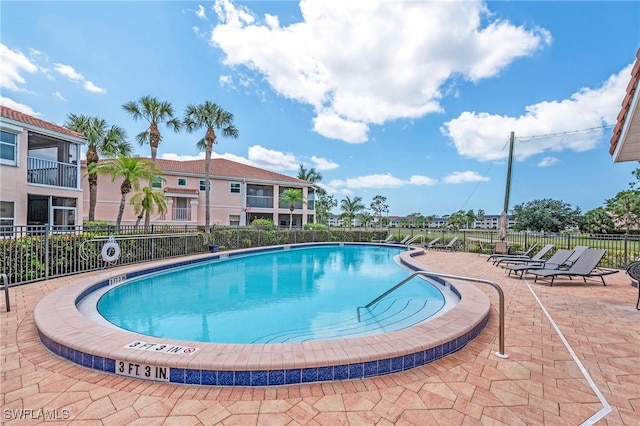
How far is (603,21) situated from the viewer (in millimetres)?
10992

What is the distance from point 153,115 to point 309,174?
28958 mm

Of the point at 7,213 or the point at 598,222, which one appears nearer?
the point at 7,213

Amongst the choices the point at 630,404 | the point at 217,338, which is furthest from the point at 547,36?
the point at 217,338

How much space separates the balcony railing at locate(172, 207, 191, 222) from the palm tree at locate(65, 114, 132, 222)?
5.84 meters

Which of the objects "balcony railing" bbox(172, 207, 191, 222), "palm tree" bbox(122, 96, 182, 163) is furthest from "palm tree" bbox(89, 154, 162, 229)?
"balcony railing" bbox(172, 207, 191, 222)

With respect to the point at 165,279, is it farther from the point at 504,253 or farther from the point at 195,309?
the point at 504,253

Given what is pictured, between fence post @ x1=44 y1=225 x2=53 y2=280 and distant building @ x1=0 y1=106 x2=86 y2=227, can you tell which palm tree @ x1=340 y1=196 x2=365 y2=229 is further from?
fence post @ x1=44 y1=225 x2=53 y2=280

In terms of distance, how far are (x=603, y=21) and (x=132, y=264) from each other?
19715 mm

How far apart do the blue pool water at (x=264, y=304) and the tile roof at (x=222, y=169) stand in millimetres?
17317

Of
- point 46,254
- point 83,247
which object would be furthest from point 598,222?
point 46,254

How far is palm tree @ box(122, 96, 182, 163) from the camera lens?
17.3 metres

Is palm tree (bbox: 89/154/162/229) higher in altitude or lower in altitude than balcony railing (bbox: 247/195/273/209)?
higher

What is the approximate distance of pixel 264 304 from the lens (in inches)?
277

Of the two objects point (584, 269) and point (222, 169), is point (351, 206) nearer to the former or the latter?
point (222, 169)
